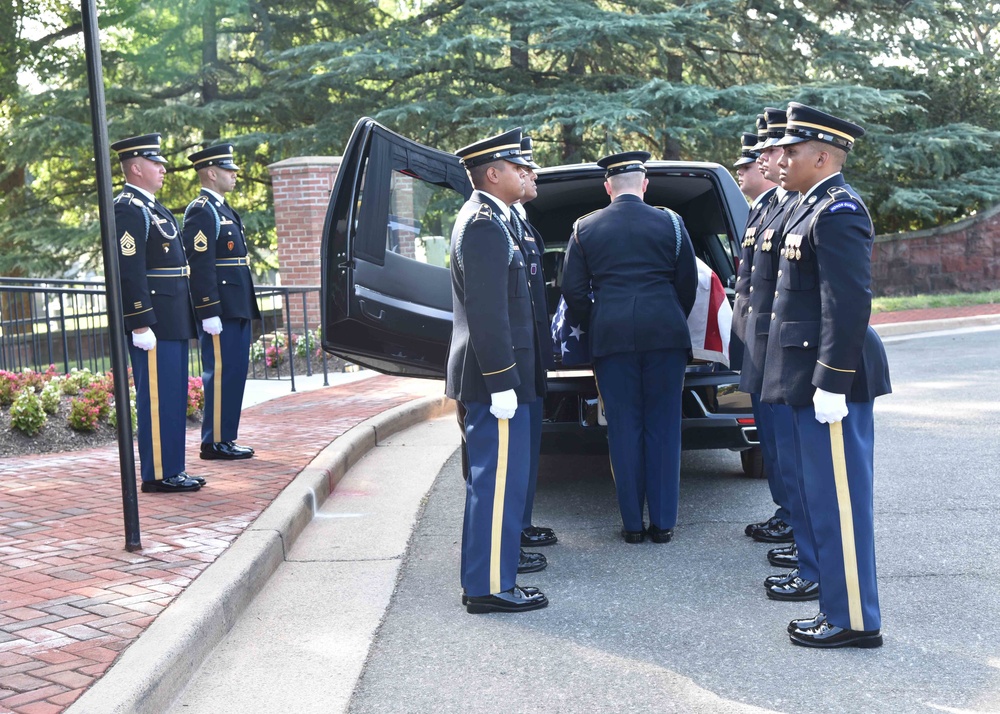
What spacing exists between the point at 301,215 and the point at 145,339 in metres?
8.57

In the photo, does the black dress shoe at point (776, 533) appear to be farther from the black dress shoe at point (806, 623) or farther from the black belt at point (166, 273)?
the black belt at point (166, 273)

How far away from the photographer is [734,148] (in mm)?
18828

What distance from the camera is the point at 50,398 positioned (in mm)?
8164

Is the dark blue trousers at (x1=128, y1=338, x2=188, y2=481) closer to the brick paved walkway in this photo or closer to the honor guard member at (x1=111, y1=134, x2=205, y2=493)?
the honor guard member at (x1=111, y1=134, x2=205, y2=493)

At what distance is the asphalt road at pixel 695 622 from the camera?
3.41 m

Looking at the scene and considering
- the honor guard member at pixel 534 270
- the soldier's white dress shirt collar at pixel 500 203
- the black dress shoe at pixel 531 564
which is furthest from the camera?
the black dress shoe at pixel 531 564

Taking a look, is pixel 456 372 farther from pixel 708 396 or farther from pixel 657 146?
pixel 657 146

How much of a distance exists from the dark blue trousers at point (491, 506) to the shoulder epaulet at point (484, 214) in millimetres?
751

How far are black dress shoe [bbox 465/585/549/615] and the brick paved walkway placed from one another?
1162 mm

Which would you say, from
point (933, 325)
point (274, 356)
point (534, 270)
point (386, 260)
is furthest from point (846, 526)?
point (933, 325)

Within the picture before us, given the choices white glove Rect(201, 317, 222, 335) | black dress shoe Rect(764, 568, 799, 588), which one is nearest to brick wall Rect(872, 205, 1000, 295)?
white glove Rect(201, 317, 222, 335)

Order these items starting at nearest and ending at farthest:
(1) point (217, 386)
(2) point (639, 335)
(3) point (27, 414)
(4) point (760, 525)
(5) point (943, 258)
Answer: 1. (2) point (639, 335)
2. (4) point (760, 525)
3. (1) point (217, 386)
4. (3) point (27, 414)
5. (5) point (943, 258)

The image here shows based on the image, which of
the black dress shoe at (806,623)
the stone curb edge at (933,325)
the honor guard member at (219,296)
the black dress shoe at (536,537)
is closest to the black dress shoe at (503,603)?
the black dress shoe at (536,537)

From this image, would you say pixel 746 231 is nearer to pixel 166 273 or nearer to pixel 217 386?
pixel 166 273
